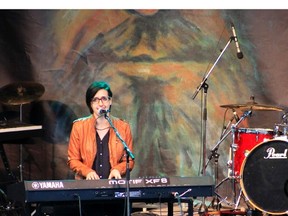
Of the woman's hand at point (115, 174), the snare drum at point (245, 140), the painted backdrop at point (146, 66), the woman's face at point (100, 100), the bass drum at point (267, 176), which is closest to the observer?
the woman's hand at point (115, 174)

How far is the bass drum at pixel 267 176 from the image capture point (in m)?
7.25

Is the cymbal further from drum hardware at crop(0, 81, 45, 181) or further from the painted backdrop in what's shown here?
drum hardware at crop(0, 81, 45, 181)

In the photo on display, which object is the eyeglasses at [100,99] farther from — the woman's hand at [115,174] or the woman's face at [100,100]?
the woman's hand at [115,174]

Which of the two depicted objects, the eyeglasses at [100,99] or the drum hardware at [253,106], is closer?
the eyeglasses at [100,99]

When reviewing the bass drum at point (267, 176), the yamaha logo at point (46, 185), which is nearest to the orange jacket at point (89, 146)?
the yamaha logo at point (46, 185)

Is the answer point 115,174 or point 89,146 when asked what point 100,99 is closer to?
point 89,146

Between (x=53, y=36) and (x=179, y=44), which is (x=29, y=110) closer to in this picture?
(x=53, y=36)

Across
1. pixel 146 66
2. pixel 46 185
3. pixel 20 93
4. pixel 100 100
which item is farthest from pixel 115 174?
pixel 146 66

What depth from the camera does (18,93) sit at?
752 cm

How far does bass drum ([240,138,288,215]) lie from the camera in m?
7.25

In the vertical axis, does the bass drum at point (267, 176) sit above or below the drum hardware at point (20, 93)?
below

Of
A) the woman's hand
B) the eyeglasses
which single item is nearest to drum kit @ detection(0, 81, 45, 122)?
the eyeglasses

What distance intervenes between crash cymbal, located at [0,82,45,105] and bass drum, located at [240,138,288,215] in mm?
2233

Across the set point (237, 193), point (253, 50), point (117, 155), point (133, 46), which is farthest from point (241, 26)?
point (117, 155)
